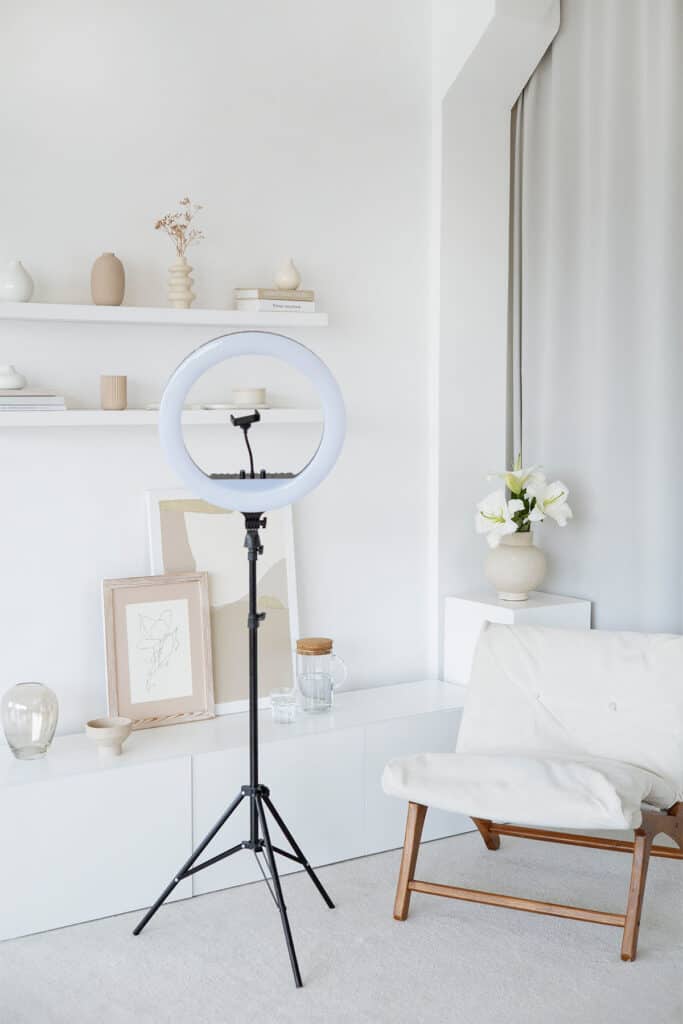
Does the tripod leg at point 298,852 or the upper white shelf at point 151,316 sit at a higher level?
the upper white shelf at point 151,316

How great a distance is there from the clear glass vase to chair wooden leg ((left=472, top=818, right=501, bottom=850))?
123 cm

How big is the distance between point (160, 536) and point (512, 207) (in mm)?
1768

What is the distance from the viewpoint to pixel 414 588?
3.79 meters

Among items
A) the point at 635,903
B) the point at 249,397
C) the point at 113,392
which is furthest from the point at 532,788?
the point at 113,392

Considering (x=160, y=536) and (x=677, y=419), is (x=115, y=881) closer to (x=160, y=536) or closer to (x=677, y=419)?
(x=160, y=536)

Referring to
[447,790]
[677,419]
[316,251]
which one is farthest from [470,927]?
[316,251]

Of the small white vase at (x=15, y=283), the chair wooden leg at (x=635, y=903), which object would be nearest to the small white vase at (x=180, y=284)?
the small white vase at (x=15, y=283)

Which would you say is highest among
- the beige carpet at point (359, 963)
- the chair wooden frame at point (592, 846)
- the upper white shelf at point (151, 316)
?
the upper white shelf at point (151, 316)

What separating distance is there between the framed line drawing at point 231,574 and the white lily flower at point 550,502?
0.80 metres

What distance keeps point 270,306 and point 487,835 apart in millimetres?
1694

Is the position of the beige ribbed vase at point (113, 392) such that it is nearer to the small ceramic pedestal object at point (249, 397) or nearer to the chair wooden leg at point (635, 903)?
the small ceramic pedestal object at point (249, 397)

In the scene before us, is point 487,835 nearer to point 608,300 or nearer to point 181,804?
point 181,804

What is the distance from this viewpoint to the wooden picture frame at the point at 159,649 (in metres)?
3.14

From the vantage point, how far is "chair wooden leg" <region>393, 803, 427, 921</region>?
274 cm
